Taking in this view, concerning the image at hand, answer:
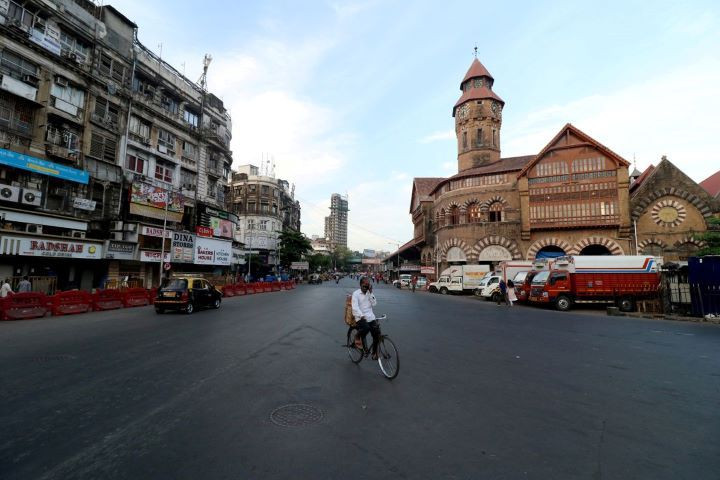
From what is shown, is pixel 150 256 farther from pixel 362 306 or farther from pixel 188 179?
pixel 362 306

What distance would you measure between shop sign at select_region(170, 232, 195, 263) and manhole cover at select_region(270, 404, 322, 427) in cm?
2722

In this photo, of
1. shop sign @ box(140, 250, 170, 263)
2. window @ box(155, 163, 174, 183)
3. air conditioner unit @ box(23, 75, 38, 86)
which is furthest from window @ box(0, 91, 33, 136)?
shop sign @ box(140, 250, 170, 263)

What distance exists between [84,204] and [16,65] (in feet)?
25.9

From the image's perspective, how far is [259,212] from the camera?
56.7 metres

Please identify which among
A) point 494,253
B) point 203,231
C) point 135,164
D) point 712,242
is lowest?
point 494,253

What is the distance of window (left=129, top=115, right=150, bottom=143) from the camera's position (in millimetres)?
25570

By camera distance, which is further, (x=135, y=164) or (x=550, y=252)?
(x=550, y=252)

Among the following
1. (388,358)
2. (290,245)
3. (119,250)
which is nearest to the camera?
(388,358)

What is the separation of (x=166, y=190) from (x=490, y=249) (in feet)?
108

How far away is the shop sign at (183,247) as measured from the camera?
92.0 ft

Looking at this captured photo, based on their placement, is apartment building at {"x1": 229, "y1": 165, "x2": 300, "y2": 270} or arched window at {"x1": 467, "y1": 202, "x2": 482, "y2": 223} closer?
arched window at {"x1": 467, "y1": 202, "x2": 482, "y2": 223}

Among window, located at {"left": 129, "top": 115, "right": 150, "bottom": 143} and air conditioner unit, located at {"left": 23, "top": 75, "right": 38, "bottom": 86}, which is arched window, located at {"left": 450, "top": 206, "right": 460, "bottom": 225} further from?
air conditioner unit, located at {"left": 23, "top": 75, "right": 38, "bottom": 86}

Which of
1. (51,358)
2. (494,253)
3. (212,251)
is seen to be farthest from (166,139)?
(494,253)

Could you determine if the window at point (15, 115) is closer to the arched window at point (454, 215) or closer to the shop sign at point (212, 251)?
the shop sign at point (212, 251)
